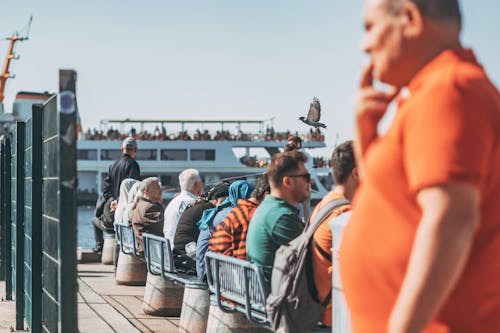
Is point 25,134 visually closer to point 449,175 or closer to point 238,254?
point 238,254

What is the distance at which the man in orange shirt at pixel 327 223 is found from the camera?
425cm

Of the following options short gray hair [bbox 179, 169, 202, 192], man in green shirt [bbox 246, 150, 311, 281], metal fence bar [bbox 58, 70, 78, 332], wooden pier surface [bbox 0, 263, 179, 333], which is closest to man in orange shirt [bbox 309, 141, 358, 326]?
man in green shirt [bbox 246, 150, 311, 281]

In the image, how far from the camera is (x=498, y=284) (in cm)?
187

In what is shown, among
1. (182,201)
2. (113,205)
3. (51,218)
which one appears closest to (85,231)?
(113,205)

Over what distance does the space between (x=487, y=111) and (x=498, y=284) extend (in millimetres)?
339

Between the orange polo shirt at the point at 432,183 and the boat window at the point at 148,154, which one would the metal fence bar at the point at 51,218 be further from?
the boat window at the point at 148,154

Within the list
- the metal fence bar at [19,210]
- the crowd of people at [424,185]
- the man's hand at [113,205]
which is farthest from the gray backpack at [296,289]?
the man's hand at [113,205]

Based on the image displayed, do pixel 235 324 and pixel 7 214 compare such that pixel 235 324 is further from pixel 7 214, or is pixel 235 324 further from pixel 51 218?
pixel 7 214

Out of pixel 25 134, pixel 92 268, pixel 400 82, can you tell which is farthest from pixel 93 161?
pixel 400 82

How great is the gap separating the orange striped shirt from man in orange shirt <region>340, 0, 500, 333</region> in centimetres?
377

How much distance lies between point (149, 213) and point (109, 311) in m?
1.73

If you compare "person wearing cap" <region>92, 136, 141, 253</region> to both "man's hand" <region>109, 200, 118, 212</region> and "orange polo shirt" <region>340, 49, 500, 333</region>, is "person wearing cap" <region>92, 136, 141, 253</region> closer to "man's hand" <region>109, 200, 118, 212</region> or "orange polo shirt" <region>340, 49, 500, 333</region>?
"man's hand" <region>109, 200, 118, 212</region>

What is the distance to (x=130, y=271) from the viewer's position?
10.4 m

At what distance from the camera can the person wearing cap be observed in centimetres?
1155
